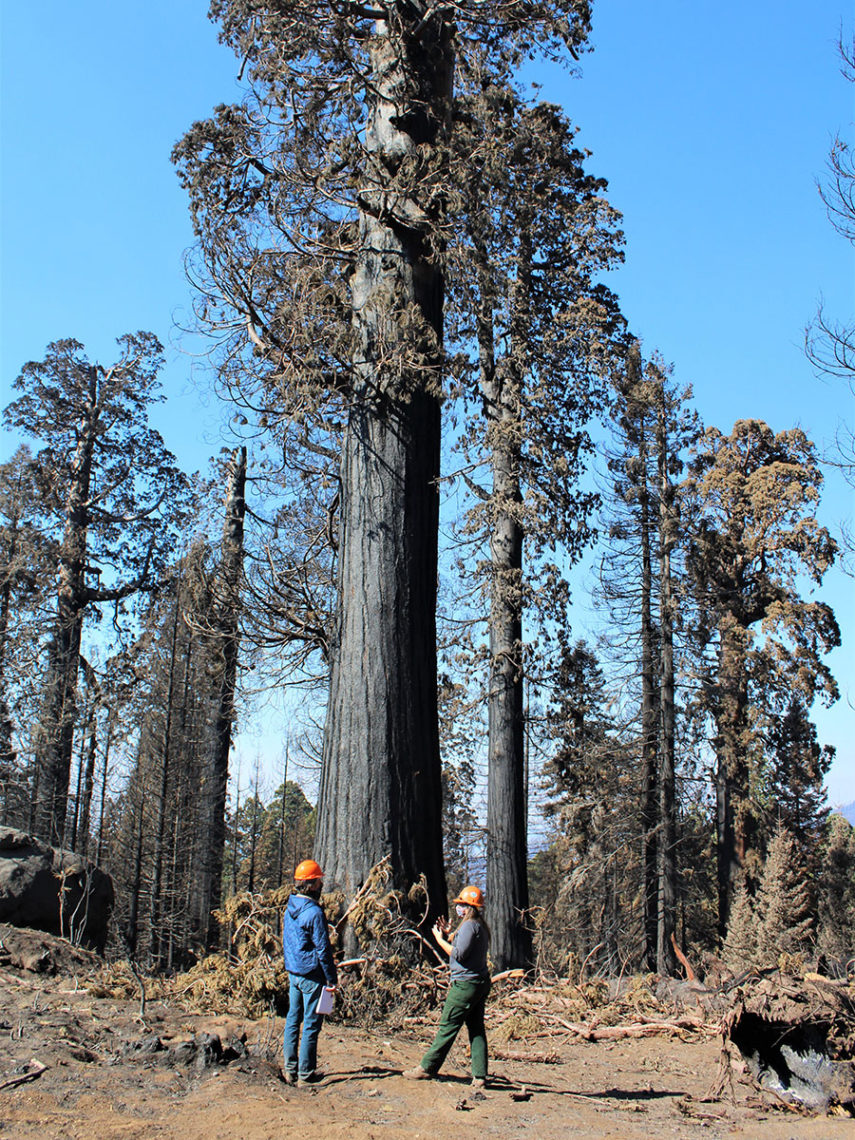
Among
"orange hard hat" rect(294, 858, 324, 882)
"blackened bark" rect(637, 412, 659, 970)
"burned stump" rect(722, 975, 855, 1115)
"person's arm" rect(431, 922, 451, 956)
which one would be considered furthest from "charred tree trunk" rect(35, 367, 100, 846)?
"burned stump" rect(722, 975, 855, 1115)

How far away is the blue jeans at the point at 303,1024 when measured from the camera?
5.29 m

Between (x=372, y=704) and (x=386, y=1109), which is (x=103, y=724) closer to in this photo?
(x=372, y=704)

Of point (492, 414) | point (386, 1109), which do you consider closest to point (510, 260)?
point (492, 414)

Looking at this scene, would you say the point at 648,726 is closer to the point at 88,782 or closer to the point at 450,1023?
the point at 88,782

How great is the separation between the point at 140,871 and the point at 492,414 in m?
14.3

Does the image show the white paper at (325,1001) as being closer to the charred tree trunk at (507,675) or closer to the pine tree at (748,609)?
the charred tree trunk at (507,675)

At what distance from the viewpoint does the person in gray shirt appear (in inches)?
219

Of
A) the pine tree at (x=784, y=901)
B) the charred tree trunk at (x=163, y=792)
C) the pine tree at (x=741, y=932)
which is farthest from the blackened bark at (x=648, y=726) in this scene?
the charred tree trunk at (x=163, y=792)

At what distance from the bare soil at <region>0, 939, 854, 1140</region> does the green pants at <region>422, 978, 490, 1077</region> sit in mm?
140

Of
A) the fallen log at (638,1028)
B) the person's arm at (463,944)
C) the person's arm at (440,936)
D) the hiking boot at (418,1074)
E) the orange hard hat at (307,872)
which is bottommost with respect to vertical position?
the fallen log at (638,1028)

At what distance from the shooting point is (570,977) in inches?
350

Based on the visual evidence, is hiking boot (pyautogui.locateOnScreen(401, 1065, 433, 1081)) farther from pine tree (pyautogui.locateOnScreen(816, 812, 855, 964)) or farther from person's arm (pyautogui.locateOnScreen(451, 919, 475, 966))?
pine tree (pyautogui.locateOnScreen(816, 812, 855, 964))

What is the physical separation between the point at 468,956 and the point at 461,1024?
0.41 metres

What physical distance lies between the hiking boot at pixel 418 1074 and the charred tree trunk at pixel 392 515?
1818 millimetres
